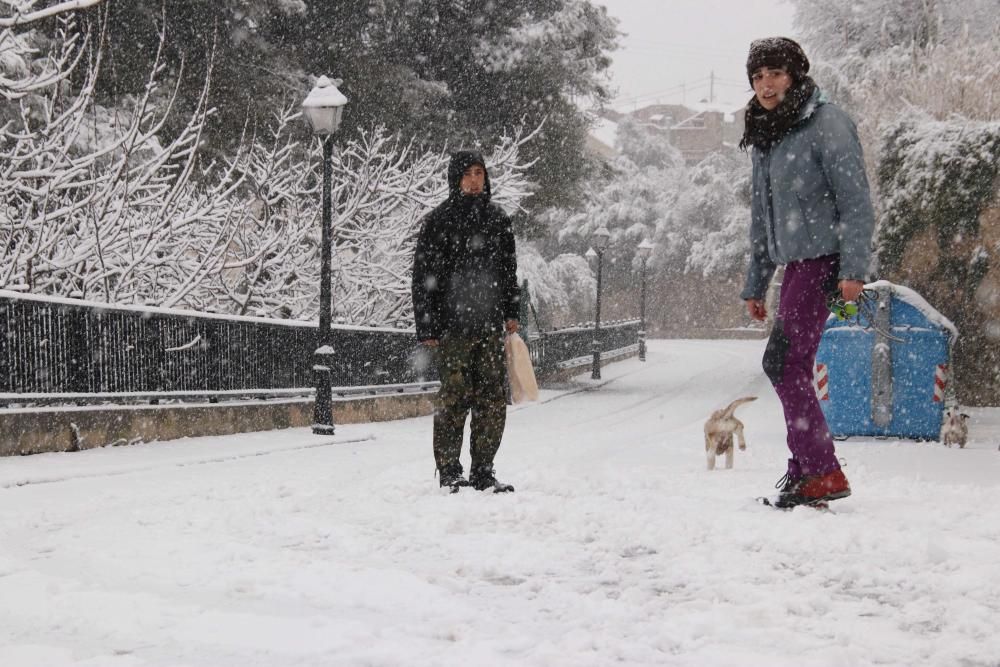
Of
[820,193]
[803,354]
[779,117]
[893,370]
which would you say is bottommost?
[893,370]

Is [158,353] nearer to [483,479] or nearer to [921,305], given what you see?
[483,479]

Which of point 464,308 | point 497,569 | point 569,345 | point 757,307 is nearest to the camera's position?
point 497,569

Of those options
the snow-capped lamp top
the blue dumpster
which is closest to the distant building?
the snow-capped lamp top

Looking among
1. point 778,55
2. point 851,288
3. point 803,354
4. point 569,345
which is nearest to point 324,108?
point 778,55

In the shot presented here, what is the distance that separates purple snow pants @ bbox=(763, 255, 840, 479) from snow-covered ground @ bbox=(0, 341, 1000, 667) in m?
0.33

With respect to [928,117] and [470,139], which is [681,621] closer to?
[928,117]

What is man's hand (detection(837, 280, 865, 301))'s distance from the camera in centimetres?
483

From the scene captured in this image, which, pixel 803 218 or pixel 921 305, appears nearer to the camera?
pixel 803 218

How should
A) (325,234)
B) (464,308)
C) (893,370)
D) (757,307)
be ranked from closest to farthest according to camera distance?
1. (757,307)
2. (464,308)
3. (893,370)
4. (325,234)

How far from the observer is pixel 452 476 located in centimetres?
623

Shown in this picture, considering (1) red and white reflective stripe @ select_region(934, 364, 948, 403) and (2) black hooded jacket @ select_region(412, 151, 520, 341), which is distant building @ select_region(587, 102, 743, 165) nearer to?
(1) red and white reflective stripe @ select_region(934, 364, 948, 403)

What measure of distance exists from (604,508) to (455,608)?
2.01 meters

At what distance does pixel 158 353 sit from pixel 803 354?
718cm

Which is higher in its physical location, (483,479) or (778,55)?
(778,55)
